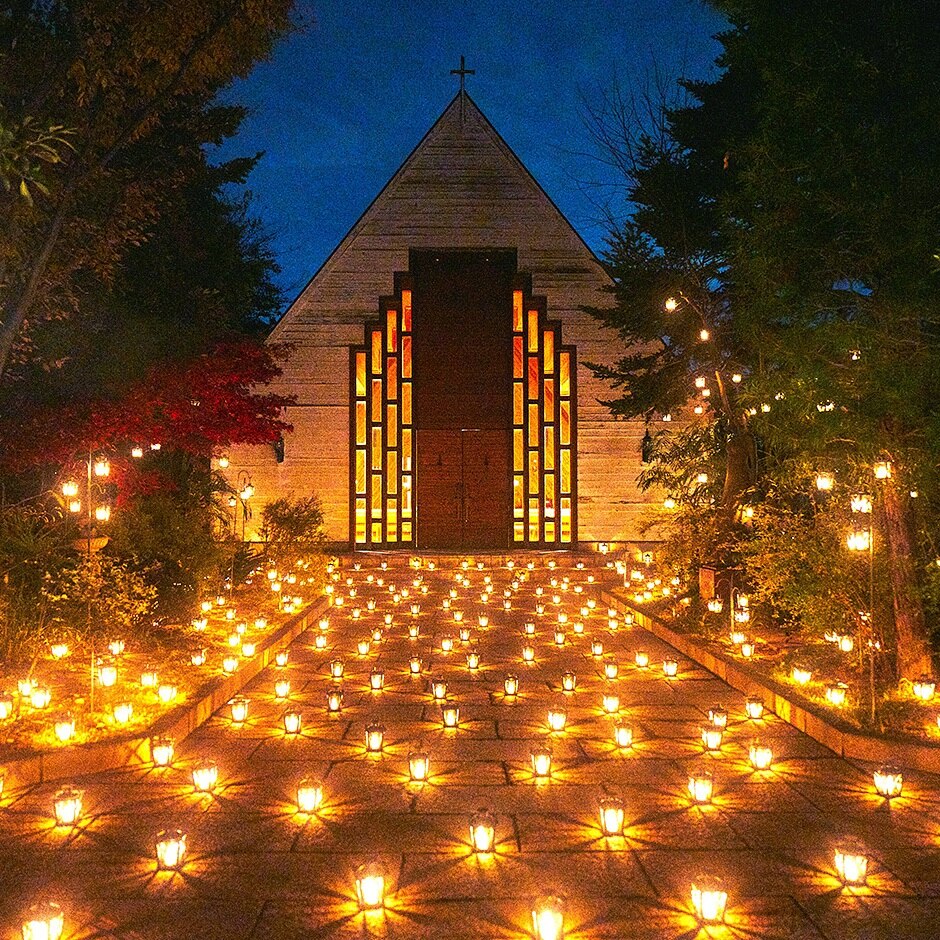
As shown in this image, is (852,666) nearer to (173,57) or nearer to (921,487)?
(921,487)

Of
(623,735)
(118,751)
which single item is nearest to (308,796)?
(118,751)

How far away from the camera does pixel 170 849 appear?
133 inches

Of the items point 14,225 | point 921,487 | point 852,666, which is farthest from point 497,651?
point 14,225

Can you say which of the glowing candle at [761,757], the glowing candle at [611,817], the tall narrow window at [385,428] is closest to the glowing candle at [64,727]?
the glowing candle at [611,817]

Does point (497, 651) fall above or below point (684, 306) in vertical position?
below

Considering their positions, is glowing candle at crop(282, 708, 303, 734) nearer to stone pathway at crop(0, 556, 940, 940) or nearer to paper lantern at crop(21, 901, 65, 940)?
stone pathway at crop(0, 556, 940, 940)

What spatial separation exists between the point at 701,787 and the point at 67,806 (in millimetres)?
3093

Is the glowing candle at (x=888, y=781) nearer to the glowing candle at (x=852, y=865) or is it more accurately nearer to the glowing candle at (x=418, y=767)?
the glowing candle at (x=852, y=865)

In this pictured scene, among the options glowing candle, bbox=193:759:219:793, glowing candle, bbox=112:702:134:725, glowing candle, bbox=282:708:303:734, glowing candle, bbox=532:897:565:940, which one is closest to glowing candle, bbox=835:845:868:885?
glowing candle, bbox=532:897:565:940

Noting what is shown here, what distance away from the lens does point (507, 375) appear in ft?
56.6

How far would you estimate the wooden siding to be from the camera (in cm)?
1692

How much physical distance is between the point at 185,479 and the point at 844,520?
10.7m

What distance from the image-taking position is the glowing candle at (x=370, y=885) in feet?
10.0

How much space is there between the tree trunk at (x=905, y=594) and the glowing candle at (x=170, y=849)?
4.90 metres
